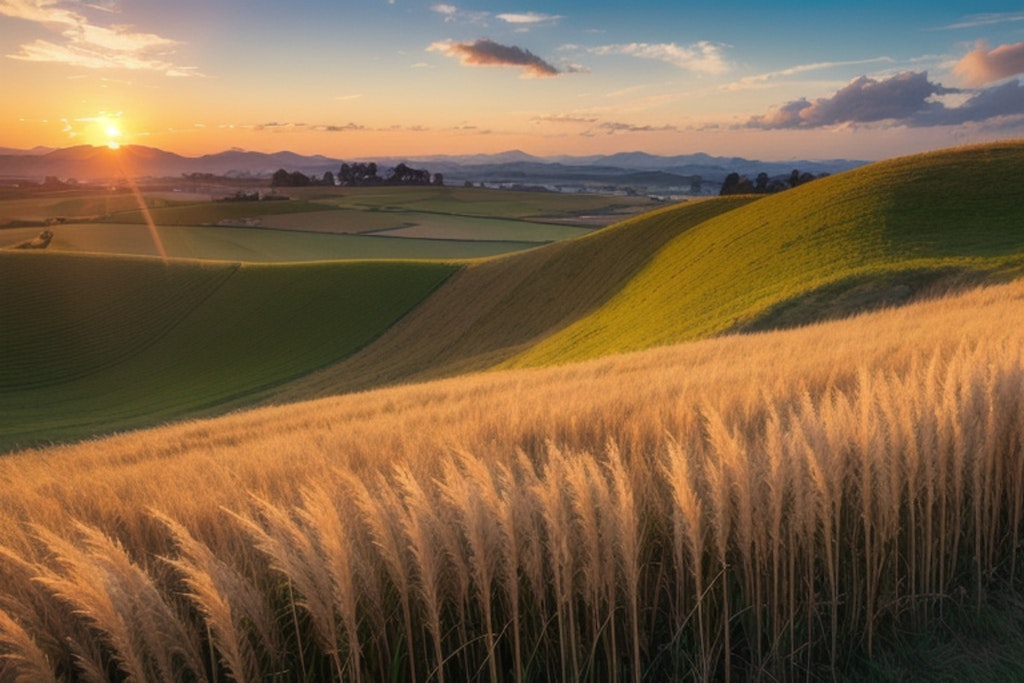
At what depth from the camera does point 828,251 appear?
A: 1255 inches

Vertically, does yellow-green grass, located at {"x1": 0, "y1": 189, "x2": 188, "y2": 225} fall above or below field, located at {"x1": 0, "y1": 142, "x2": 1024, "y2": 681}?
above

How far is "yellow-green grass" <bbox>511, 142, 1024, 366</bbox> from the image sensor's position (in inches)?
1002

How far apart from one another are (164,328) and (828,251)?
46.9m

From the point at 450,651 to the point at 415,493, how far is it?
857 millimetres

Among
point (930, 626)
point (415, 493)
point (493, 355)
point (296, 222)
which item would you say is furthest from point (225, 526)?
point (296, 222)

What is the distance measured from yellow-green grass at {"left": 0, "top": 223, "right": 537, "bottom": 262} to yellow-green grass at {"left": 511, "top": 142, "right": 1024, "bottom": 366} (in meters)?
41.9

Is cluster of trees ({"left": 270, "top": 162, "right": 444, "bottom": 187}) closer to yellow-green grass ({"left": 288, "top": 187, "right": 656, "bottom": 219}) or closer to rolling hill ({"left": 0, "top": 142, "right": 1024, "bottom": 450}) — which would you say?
yellow-green grass ({"left": 288, "top": 187, "right": 656, "bottom": 219})

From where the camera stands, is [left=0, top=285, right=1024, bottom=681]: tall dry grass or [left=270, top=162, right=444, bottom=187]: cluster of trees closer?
[left=0, top=285, right=1024, bottom=681]: tall dry grass

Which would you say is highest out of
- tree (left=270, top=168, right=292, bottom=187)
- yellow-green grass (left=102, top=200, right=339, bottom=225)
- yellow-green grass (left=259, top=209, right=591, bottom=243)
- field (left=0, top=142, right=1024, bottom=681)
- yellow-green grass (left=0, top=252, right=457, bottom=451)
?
tree (left=270, top=168, right=292, bottom=187)

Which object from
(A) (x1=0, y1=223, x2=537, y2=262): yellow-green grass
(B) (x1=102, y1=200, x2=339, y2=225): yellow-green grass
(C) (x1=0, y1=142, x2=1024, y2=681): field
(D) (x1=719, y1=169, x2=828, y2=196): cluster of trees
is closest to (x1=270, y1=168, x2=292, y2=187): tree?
(B) (x1=102, y1=200, x2=339, y2=225): yellow-green grass

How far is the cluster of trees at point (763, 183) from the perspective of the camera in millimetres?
82875

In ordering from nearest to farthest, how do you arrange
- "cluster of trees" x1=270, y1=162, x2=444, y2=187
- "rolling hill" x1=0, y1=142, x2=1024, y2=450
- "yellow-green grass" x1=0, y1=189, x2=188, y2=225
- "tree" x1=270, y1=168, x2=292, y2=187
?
"rolling hill" x1=0, y1=142, x2=1024, y2=450
"yellow-green grass" x1=0, y1=189, x2=188, y2=225
"tree" x1=270, y1=168, x2=292, y2=187
"cluster of trees" x1=270, y1=162, x2=444, y2=187

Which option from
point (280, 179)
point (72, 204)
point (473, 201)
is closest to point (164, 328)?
point (72, 204)

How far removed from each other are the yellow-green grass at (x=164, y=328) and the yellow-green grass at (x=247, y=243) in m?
12.5
